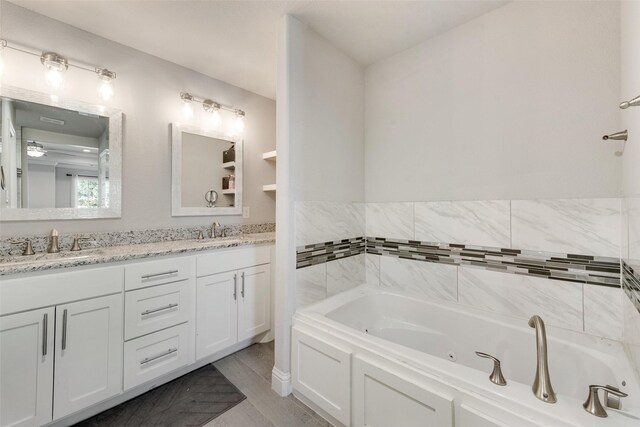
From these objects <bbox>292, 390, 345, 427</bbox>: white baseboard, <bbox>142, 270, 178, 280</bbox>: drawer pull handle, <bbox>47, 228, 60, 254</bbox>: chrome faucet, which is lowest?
<bbox>292, 390, 345, 427</bbox>: white baseboard

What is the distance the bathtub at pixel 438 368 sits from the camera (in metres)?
0.89

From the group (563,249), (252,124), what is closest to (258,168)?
(252,124)

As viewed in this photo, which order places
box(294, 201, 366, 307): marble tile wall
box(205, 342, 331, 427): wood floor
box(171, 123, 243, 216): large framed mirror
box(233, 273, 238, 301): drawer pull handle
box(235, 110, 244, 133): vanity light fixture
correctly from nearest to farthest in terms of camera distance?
box(205, 342, 331, 427): wood floor, box(294, 201, 366, 307): marble tile wall, box(233, 273, 238, 301): drawer pull handle, box(171, 123, 243, 216): large framed mirror, box(235, 110, 244, 133): vanity light fixture

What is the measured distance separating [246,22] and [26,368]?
7.55ft

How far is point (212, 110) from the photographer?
2.40m

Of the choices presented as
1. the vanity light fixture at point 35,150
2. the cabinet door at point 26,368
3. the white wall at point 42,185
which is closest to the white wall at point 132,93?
the white wall at point 42,185

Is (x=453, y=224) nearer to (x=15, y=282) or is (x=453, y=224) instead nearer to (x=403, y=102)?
(x=403, y=102)

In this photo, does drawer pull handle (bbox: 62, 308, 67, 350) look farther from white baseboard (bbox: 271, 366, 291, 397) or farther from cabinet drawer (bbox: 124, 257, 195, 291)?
white baseboard (bbox: 271, 366, 291, 397)

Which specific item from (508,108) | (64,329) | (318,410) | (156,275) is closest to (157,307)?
(156,275)

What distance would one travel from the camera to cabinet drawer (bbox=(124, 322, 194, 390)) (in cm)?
152

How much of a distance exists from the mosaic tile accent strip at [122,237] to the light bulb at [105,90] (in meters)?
0.99

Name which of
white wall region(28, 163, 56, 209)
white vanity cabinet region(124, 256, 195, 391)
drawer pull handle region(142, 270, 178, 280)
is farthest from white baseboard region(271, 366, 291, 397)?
white wall region(28, 163, 56, 209)

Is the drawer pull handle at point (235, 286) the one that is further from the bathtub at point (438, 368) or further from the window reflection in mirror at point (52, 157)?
the window reflection in mirror at point (52, 157)

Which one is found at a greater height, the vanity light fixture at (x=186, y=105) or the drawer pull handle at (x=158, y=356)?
the vanity light fixture at (x=186, y=105)
